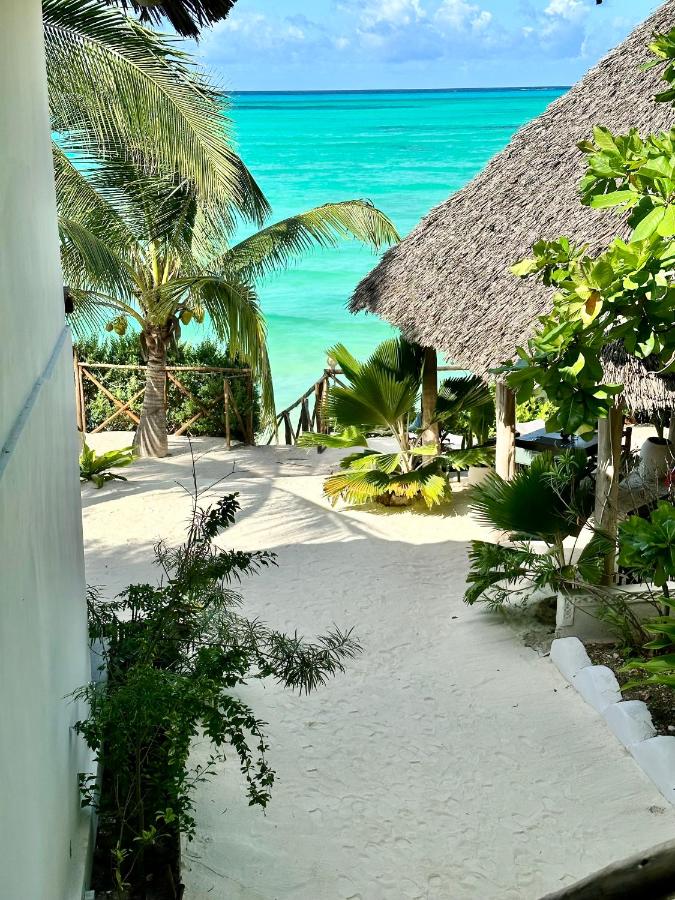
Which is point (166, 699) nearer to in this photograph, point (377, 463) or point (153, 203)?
point (377, 463)

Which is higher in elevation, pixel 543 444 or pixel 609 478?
pixel 609 478

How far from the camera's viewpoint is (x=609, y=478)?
7320 millimetres

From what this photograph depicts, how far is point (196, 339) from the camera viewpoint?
113ft

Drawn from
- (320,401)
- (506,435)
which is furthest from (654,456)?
(320,401)

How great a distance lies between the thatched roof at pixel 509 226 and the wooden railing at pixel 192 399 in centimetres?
390

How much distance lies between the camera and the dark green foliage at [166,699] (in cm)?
398

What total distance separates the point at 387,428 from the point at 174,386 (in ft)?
15.8

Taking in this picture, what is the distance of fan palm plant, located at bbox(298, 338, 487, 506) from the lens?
10602 mm

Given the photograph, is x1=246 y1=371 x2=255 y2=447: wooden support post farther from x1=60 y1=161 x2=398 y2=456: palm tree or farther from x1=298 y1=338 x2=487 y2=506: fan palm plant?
x1=298 y1=338 x2=487 y2=506: fan palm plant

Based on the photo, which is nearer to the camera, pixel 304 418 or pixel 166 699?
pixel 166 699

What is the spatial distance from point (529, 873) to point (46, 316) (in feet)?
11.9

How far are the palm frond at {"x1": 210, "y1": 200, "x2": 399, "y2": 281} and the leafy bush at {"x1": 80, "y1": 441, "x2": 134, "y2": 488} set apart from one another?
2.91m

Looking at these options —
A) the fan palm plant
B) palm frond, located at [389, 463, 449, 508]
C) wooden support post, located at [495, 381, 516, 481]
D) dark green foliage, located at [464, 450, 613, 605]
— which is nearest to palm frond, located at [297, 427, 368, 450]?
the fan palm plant

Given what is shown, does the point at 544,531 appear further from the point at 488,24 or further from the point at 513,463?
the point at 488,24
